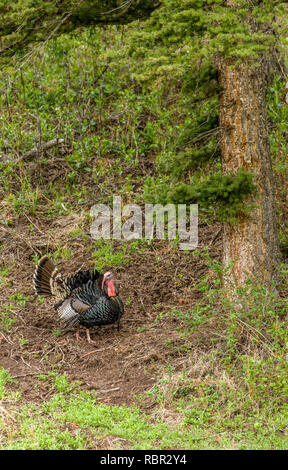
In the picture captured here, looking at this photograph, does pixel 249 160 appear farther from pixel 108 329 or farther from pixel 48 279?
pixel 48 279

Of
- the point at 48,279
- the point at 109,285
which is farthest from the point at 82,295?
the point at 48,279

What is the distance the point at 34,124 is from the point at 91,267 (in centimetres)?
441

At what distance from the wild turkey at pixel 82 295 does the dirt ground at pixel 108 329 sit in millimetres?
296

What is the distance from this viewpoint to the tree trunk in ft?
22.8

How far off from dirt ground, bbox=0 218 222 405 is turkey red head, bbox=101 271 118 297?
60 cm

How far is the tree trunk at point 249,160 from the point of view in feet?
22.8

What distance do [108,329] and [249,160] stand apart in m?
3.02

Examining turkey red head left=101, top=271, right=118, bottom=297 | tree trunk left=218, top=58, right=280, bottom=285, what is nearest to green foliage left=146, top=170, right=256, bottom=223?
tree trunk left=218, top=58, right=280, bottom=285

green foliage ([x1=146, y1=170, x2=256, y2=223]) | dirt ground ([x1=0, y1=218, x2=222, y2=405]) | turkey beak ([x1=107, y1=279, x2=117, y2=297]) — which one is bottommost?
dirt ground ([x1=0, y1=218, x2=222, y2=405])

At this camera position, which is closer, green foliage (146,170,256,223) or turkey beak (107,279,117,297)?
green foliage (146,170,256,223)

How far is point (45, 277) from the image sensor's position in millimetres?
8297

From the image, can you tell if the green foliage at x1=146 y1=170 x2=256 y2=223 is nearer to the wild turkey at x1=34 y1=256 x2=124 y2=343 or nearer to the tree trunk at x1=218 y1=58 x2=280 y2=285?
the tree trunk at x1=218 y1=58 x2=280 y2=285

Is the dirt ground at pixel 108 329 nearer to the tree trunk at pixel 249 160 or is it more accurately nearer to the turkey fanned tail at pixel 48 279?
the turkey fanned tail at pixel 48 279

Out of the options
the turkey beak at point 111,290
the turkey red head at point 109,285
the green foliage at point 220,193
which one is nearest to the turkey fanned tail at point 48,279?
the turkey red head at point 109,285
